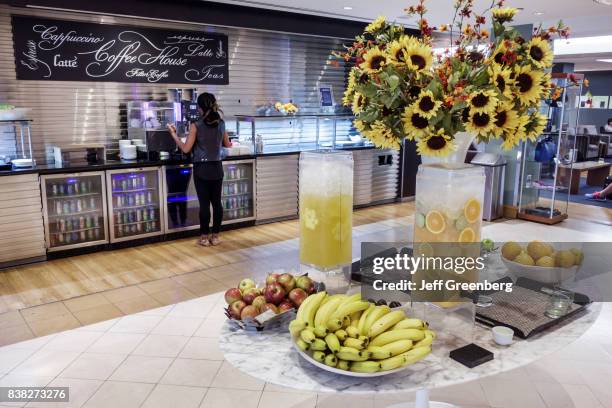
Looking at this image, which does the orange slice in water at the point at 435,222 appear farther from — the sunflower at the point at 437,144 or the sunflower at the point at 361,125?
the sunflower at the point at 361,125

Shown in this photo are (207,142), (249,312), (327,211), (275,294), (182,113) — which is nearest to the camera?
(249,312)

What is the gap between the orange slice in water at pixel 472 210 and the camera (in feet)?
5.86

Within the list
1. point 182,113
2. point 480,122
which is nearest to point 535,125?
point 480,122

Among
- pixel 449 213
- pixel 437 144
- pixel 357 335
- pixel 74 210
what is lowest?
pixel 74 210

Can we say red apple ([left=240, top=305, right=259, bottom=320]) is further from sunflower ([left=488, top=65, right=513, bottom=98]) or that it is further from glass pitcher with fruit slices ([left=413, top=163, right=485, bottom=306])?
sunflower ([left=488, top=65, right=513, bottom=98])

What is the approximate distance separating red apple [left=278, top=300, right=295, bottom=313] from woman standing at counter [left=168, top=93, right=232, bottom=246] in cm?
398

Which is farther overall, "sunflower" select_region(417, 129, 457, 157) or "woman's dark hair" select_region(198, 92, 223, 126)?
"woman's dark hair" select_region(198, 92, 223, 126)

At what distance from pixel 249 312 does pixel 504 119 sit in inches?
44.4

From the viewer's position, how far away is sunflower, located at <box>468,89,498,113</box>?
167 centimetres

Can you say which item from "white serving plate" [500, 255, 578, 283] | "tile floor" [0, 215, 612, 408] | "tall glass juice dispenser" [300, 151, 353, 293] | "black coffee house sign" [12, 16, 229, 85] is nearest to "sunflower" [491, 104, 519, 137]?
"tall glass juice dispenser" [300, 151, 353, 293]

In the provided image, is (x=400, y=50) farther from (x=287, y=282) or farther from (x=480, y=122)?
(x=287, y=282)

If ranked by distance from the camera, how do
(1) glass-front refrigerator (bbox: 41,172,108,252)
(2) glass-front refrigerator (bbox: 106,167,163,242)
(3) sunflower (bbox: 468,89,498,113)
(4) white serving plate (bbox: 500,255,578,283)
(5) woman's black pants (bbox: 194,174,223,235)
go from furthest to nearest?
1. (5) woman's black pants (bbox: 194,174,223,235)
2. (2) glass-front refrigerator (bbox: 106,167,163,242)
3. (1) glass-front refrigerator (bbox: 41,172,108,252)
4. (4) white serving plate (bbox: 500,255,578,283)
5. (3) sunflower (bbox: 468,89,498,113)

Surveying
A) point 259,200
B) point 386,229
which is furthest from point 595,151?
point 259,200

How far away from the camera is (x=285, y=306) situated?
1.93 meters
